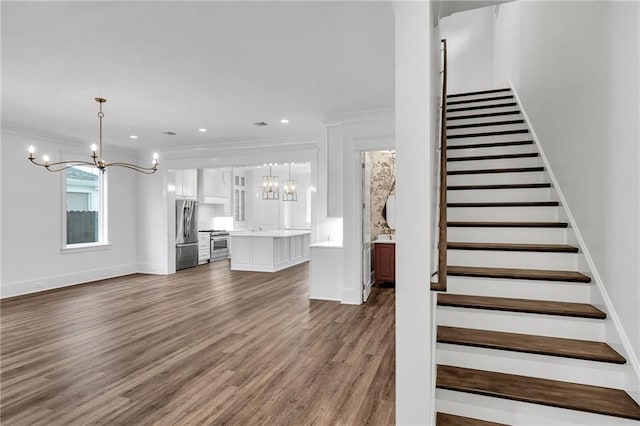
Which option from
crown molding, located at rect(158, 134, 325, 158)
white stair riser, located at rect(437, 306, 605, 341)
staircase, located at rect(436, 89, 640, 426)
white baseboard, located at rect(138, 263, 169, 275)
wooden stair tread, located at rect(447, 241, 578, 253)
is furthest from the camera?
white baseboard, located at rect(138, 263, 169, 275)

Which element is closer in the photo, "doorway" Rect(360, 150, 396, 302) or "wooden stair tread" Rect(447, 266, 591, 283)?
"wooden stair tread" Rect(447, 266, 591, 283)

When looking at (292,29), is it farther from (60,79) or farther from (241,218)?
(241,218)

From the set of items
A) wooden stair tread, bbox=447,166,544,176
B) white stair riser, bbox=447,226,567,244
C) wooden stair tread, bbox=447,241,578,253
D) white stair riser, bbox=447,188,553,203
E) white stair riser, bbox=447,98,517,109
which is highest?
white stair riser, bbox=447,98,517,109

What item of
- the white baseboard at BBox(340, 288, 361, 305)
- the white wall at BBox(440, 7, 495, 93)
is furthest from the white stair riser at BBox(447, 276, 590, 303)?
the white wall at BBox(440, 7, 495, 93)

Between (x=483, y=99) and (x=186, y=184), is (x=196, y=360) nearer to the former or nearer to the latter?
(x=483, y=99)

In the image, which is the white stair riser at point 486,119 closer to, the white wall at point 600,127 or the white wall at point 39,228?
the white wall at point 600,127

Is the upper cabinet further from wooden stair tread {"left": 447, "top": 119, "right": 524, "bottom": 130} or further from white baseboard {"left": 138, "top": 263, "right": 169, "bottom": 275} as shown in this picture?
wooden stair tread {"left": 447, "top": 119, "right": 524, "bottom": 130}

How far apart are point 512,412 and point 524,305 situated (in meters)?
0.69

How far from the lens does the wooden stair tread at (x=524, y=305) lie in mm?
2172

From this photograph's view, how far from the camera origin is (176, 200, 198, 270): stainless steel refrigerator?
26.9 ft

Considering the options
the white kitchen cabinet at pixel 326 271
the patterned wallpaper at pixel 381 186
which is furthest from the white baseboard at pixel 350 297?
the patterned wallpaper at pixel 381 186

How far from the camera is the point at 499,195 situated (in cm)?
325

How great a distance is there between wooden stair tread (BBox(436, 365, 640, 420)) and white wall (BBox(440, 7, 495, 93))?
6245mm

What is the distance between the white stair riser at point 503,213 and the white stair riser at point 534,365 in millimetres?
1311
